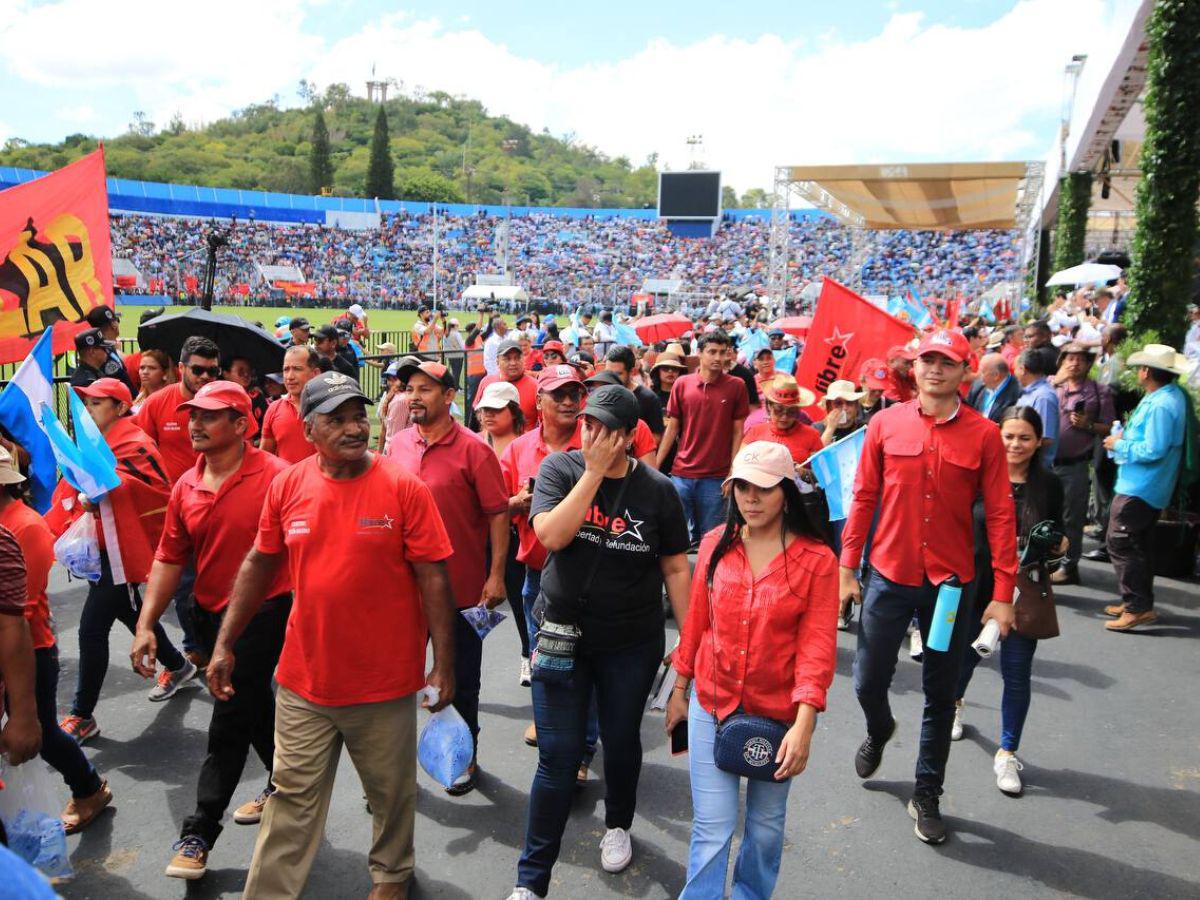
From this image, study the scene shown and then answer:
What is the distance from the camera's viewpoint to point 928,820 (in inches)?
152

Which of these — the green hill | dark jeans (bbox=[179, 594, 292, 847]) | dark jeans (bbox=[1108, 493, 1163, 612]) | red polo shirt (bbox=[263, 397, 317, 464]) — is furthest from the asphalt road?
the green hill

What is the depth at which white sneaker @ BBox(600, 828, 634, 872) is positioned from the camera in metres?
3.57

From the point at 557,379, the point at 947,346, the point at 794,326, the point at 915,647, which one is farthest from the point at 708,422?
the point at 794,326

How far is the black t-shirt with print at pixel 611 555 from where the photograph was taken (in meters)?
3.25

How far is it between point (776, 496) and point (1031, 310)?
66.7 ft

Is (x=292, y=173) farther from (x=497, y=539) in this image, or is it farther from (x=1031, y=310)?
(x=497, y=539)

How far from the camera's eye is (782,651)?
2846mm

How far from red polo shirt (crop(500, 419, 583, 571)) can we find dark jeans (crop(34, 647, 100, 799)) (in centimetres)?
207

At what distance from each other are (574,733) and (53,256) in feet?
22.3

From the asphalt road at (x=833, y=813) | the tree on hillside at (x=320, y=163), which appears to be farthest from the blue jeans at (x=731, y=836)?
the tree on hillside at (x=320, y=163)

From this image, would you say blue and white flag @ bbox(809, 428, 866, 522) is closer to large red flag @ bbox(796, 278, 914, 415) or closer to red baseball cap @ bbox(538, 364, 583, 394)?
red baseball cap @ bbox(538, 364, 583, 394)

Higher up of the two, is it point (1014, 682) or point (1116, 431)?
point (1116, 431)

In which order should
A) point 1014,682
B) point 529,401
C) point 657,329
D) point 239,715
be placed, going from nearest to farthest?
point 239,715 < point 1014,682 < point 529,401 < point 657,329

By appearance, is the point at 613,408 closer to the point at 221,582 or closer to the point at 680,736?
the point at 680,736
